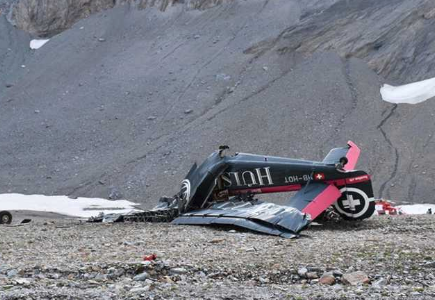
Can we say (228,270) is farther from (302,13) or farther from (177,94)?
(302,13)

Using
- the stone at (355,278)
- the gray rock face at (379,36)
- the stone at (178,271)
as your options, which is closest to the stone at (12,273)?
the stone at (178,271)

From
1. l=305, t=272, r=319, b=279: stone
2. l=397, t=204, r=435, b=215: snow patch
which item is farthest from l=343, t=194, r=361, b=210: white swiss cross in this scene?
l=397, t=204, r=435, b=215: snow patch

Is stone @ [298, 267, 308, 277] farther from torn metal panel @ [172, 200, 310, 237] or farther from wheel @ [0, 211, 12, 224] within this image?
wheel @ [0, 211, 12, 224]

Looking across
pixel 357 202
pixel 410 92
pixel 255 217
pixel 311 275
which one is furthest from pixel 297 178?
pixel 410 92

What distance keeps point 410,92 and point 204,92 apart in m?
15.4

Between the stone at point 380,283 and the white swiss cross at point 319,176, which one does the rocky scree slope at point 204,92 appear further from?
the stone at point 380,283

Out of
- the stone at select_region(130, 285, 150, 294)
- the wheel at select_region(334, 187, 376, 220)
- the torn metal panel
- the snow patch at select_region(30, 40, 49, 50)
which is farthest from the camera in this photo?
the snow patch at select_region(30, 40, 49, 50)

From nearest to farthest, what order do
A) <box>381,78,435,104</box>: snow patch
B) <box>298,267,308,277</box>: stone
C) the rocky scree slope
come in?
1. <box>298,267,308,277</box>: stone
2. the rocky scree slope
3. <box>381,78,435,104</box>: snow patch

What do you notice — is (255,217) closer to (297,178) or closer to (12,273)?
(297,178)

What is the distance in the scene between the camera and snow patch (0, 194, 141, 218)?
37.0m

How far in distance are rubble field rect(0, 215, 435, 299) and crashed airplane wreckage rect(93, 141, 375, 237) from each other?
5.44 feet

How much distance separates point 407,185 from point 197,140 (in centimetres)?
1419

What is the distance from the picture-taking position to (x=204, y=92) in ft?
180

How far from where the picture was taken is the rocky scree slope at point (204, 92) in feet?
150
